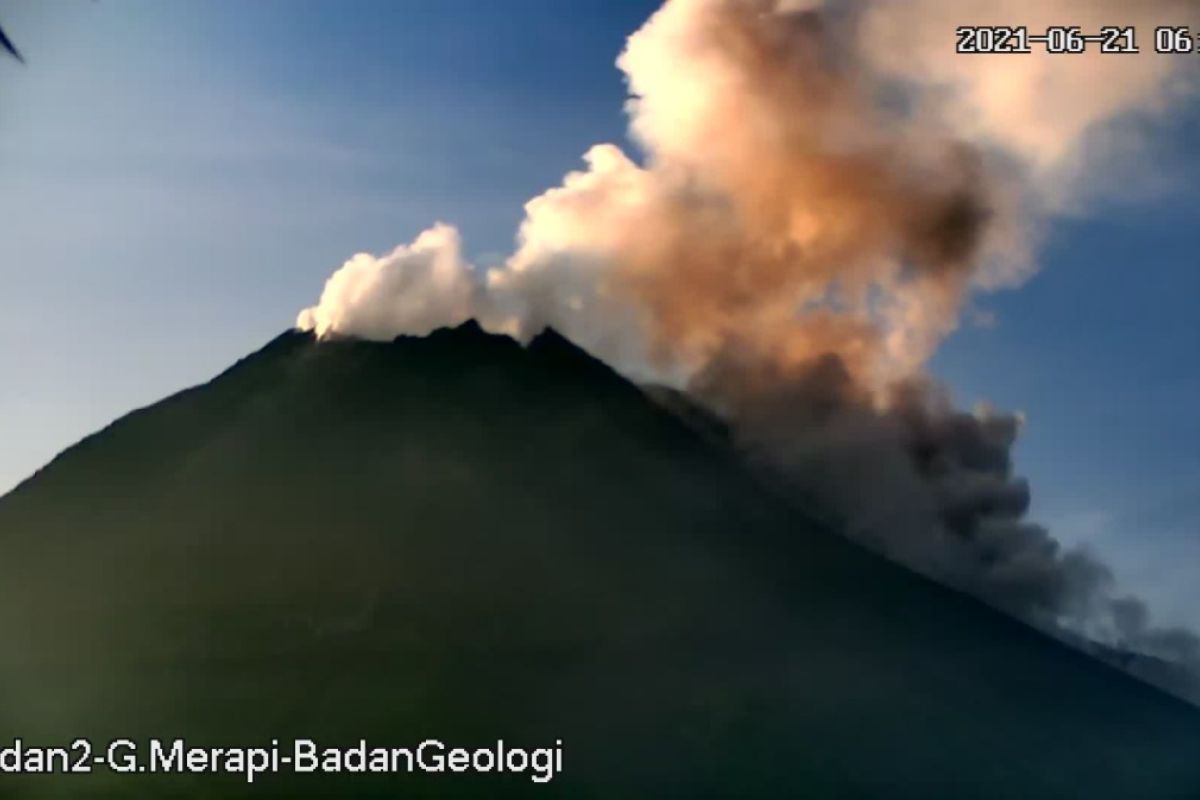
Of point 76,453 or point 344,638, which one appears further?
point 76,453

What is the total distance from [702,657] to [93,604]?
32.5 meters

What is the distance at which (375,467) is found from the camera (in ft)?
257

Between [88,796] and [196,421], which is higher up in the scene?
[196,421]

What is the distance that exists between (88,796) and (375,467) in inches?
1414

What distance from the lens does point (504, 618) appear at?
65.0 m

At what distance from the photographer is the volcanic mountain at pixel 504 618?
177ft

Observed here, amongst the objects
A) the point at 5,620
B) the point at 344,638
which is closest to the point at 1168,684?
the point at 344,638

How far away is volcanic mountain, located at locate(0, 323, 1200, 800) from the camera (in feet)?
177

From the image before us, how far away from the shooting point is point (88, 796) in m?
43.9

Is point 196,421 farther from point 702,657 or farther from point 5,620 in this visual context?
point 702,657

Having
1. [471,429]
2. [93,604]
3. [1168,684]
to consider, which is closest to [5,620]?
[93,604]

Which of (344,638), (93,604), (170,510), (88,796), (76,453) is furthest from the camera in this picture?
(76,453)

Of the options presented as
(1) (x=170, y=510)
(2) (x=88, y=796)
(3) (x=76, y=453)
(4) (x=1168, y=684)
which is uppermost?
(3) (x=76, y=453)

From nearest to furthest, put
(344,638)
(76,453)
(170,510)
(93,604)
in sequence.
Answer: (344,638) → (93,604) → (170,510) → (76,453)
